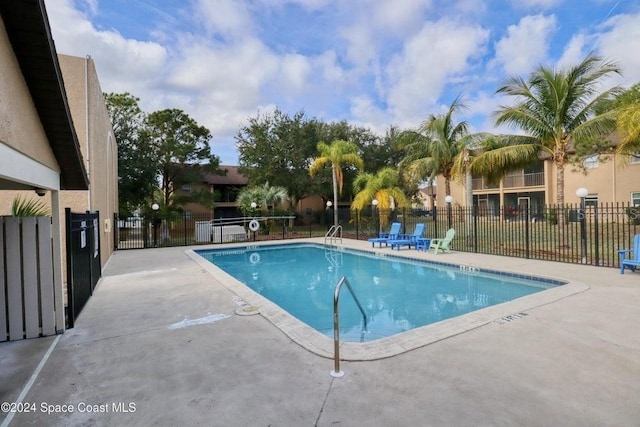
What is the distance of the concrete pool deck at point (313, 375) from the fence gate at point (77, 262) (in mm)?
372

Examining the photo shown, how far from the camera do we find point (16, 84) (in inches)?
128

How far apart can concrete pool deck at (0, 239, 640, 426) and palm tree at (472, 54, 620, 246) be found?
8.72 metres

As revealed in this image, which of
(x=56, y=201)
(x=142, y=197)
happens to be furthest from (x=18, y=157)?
(x=142, y=197)

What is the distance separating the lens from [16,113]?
317 cm

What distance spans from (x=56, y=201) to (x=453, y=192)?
105 ft

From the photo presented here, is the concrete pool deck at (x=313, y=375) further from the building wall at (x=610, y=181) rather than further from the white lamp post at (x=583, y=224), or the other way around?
the building wall at (x=610, y=181)

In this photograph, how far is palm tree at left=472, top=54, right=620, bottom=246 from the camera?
11.8 m

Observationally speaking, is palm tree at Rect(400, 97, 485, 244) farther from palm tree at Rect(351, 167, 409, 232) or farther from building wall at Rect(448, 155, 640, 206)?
building wall at Rect(448, 155, 640, 206)

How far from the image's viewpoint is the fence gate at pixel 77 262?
519 centimetres

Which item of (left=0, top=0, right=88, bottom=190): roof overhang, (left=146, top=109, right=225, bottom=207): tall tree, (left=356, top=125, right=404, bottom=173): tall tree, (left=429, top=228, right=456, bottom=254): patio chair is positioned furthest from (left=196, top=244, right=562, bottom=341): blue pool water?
(left=356, top=125, right=404, bottom=173): tall tree

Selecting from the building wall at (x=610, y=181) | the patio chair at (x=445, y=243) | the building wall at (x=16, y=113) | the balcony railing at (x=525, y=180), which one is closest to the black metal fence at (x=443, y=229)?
the patio chair at (x=445, y=243)

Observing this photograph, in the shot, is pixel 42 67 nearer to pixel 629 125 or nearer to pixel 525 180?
pixel 629 125

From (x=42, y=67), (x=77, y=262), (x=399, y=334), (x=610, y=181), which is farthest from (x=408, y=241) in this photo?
(x=610, y=181)

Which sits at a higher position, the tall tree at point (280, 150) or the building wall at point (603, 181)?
the tall tree at point (280, 150)
